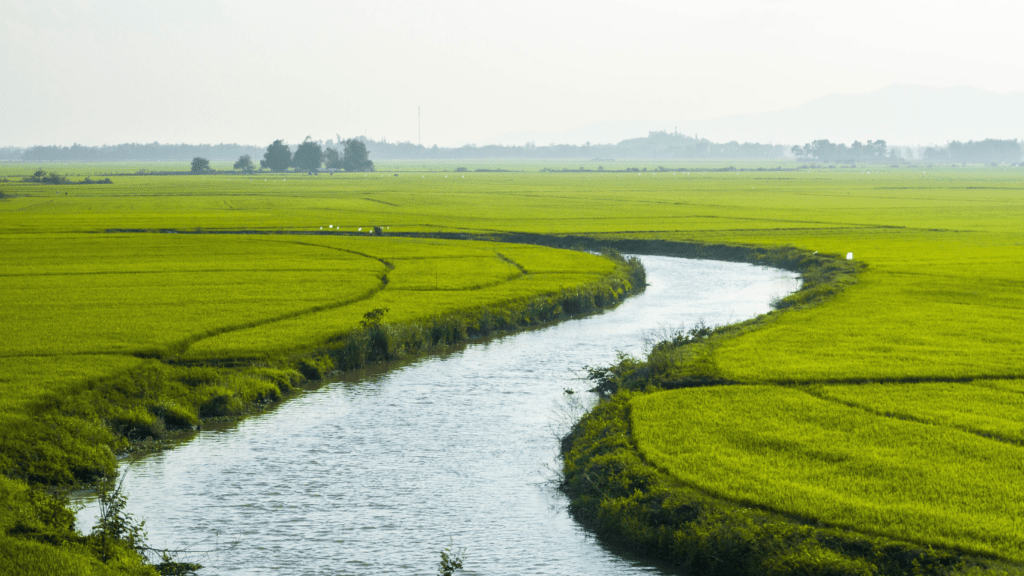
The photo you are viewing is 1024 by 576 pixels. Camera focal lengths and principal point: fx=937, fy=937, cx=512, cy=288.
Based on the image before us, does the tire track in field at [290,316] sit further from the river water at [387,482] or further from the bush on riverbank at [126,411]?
the river water at [387,482]

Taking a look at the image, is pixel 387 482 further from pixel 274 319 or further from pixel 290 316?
pixel 290 316

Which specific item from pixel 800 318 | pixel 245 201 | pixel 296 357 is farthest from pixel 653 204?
pixel 296 357

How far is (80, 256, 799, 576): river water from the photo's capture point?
13414 mm

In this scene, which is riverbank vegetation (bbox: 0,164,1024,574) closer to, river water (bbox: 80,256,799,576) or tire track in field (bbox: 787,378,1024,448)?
tire track in field (bbox: 787,378,1024,448)

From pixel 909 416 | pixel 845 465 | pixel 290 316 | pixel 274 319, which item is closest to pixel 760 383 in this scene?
pixel 909 416

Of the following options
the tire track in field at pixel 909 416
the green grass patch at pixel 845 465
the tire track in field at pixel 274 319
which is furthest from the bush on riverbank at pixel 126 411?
the tire track in field at pixel 909 416

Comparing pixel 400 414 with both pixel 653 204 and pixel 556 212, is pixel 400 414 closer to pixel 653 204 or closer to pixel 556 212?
pixel 556 212

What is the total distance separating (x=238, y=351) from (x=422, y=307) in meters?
8.66

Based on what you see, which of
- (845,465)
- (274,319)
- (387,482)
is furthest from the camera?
(274,319)

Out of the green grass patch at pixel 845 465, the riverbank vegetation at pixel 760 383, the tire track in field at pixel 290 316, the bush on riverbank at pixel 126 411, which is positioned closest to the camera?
the green grass patch at pixel 845 465

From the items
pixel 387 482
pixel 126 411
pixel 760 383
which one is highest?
pixel 760 383

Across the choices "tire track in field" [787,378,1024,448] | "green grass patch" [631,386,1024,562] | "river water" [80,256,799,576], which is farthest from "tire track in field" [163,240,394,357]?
"tire track in field" [787,378,1024,448]

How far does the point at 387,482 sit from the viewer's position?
1623 centimetres

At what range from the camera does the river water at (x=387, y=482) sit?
1341 centimetres
